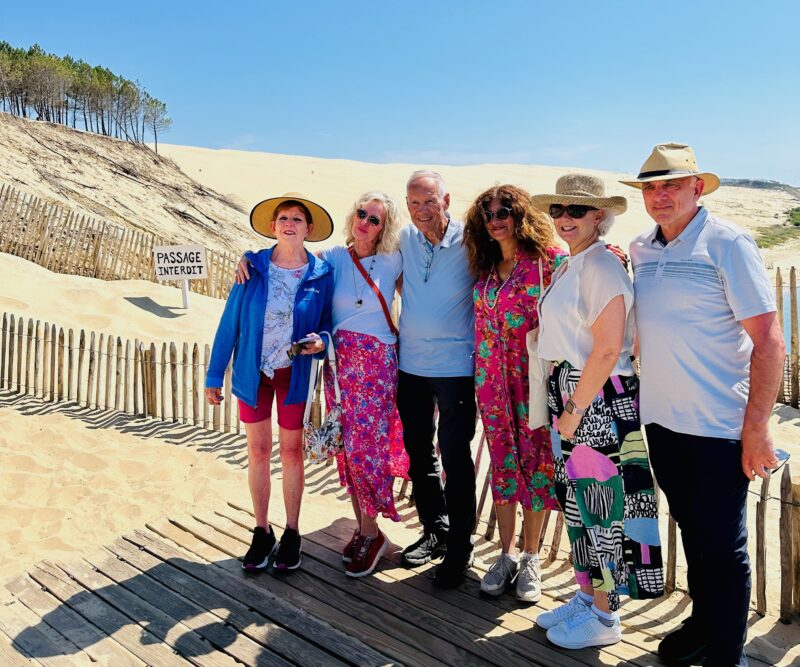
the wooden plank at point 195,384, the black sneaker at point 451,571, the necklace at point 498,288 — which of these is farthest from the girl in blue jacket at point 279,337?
the wooden plank at point 195,384

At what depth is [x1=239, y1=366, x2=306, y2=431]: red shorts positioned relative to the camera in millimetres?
3529

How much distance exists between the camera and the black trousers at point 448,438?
3305 mm

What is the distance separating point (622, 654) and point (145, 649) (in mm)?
2083

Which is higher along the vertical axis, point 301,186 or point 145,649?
point 301,186

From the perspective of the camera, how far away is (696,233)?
8.22 feet

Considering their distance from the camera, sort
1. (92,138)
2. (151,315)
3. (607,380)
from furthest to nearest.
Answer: (92,138) → (151,315) → (607,380)

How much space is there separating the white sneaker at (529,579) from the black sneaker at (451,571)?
0.98ft

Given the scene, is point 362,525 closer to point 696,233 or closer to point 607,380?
point 607,380

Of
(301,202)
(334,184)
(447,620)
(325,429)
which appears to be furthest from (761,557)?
(334,184)

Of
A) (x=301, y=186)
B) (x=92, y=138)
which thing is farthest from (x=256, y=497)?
(x=301, y=186)

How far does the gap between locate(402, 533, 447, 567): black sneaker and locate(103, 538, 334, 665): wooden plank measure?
2.68 feet

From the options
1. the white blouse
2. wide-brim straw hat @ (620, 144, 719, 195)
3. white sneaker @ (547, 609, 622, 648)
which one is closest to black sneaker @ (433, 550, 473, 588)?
white sneaker @ (547, 609, 622, 648)

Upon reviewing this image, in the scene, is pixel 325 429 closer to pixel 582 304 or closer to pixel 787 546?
pixel 582 304

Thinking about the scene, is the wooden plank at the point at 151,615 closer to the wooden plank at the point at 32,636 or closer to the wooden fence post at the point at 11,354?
the wooden plank at the point at 32,636
